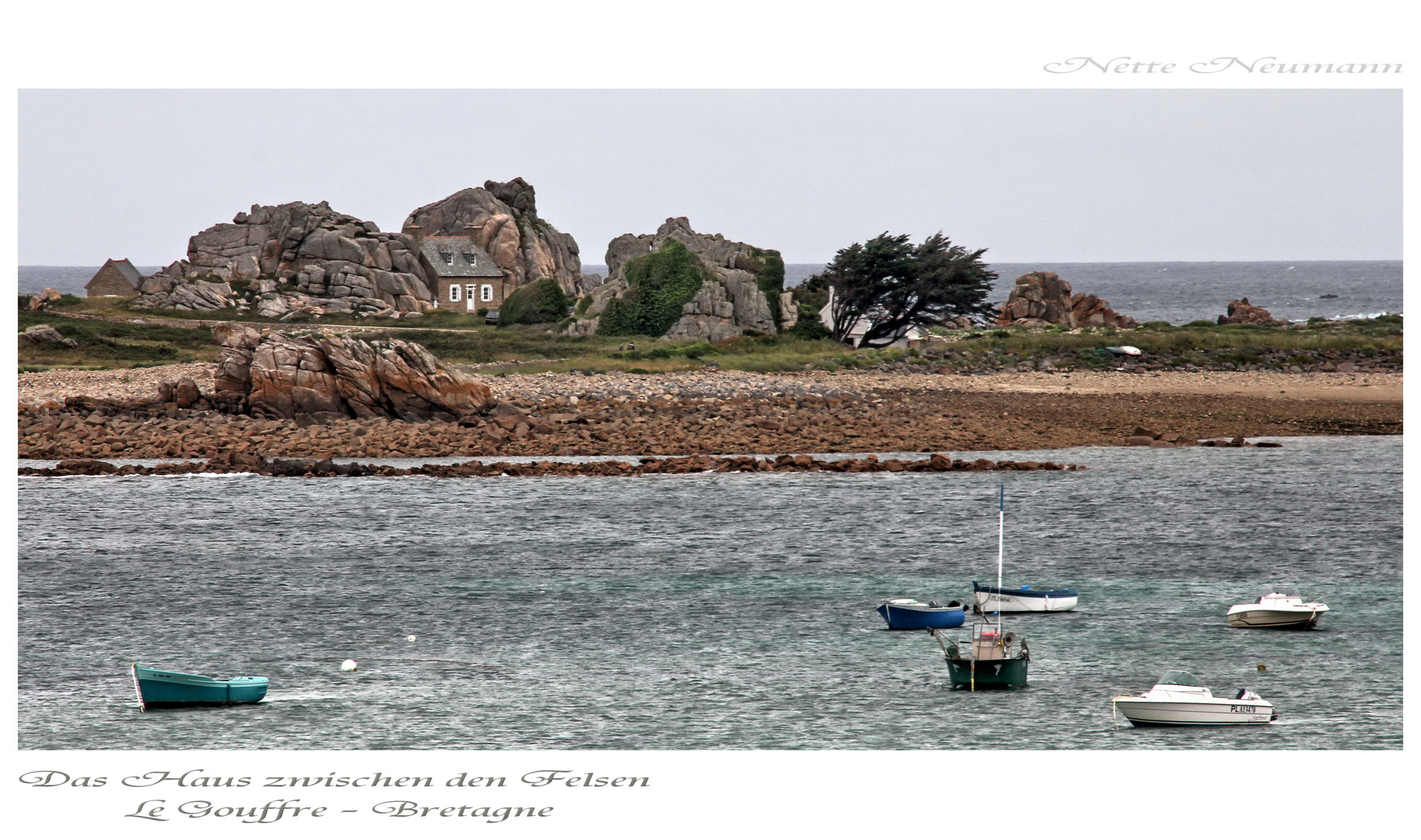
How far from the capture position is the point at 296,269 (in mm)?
90562

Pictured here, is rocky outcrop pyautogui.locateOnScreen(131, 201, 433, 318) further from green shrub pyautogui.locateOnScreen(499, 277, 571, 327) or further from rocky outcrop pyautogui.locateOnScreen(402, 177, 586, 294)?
green shrub pyautogui.locateOnScreen(499, 277, 571, 327)

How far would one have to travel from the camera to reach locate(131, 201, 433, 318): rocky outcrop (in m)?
85.1

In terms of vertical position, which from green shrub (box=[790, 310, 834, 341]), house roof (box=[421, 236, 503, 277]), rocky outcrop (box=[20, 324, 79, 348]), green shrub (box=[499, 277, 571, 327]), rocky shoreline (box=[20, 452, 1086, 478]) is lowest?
rocky shoreline (box=[20, 452, 1086, 478])

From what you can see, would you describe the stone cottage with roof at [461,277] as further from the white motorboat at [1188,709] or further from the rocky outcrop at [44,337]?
the white motorboat at [1188,709]

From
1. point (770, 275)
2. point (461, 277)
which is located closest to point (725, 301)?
point (770, 275)

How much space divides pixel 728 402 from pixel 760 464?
1067cm

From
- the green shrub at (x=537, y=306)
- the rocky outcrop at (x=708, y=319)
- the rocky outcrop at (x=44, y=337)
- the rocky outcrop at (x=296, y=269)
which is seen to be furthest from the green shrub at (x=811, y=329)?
the rocky outcrop at (x=44, y=337)

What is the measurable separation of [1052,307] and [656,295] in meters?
33.0

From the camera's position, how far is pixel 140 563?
2566 centimetres

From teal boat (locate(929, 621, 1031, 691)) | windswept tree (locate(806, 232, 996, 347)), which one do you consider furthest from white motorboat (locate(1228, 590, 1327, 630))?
windswept tree (locate(806, 232, 996, 347))

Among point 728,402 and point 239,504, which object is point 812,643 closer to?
point 239,504

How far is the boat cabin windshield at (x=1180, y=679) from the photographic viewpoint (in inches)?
702

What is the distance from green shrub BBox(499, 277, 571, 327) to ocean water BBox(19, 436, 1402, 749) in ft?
138
